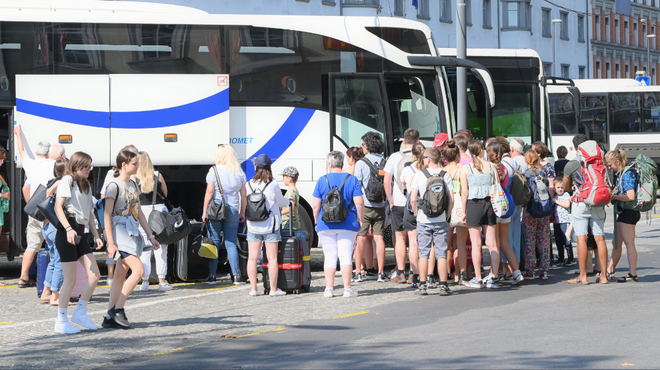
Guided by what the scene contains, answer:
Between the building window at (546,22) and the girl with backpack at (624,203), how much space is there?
46.3 m

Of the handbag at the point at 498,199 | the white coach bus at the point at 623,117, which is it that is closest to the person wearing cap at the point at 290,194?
the handbag at the point at 498,199

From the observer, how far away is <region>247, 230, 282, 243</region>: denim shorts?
10.7 m

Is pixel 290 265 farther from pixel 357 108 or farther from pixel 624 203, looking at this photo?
pixel 624 203

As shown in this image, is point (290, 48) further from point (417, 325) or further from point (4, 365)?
point (4, 365)

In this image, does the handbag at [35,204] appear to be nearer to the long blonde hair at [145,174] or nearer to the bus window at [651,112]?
the long blonde hair at [145,174]

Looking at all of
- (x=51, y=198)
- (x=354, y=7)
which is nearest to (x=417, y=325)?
(x=51, y=198)

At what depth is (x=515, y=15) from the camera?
5350cm

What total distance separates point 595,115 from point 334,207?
961 inches

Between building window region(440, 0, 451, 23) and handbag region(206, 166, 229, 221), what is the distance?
129 feet

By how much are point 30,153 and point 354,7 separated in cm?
3173

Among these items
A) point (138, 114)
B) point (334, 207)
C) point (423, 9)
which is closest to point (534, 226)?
point (334, 207)

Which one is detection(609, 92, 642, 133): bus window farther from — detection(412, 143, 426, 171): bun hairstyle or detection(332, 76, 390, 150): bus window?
detection(412, 143, 426, 171): bun hairstyle

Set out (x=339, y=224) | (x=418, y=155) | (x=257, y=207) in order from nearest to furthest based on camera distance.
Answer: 1. (x=339, y=224)
2. (x=257, y=207)
3. (x=418, y=155)

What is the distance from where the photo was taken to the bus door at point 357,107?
13594 mm
